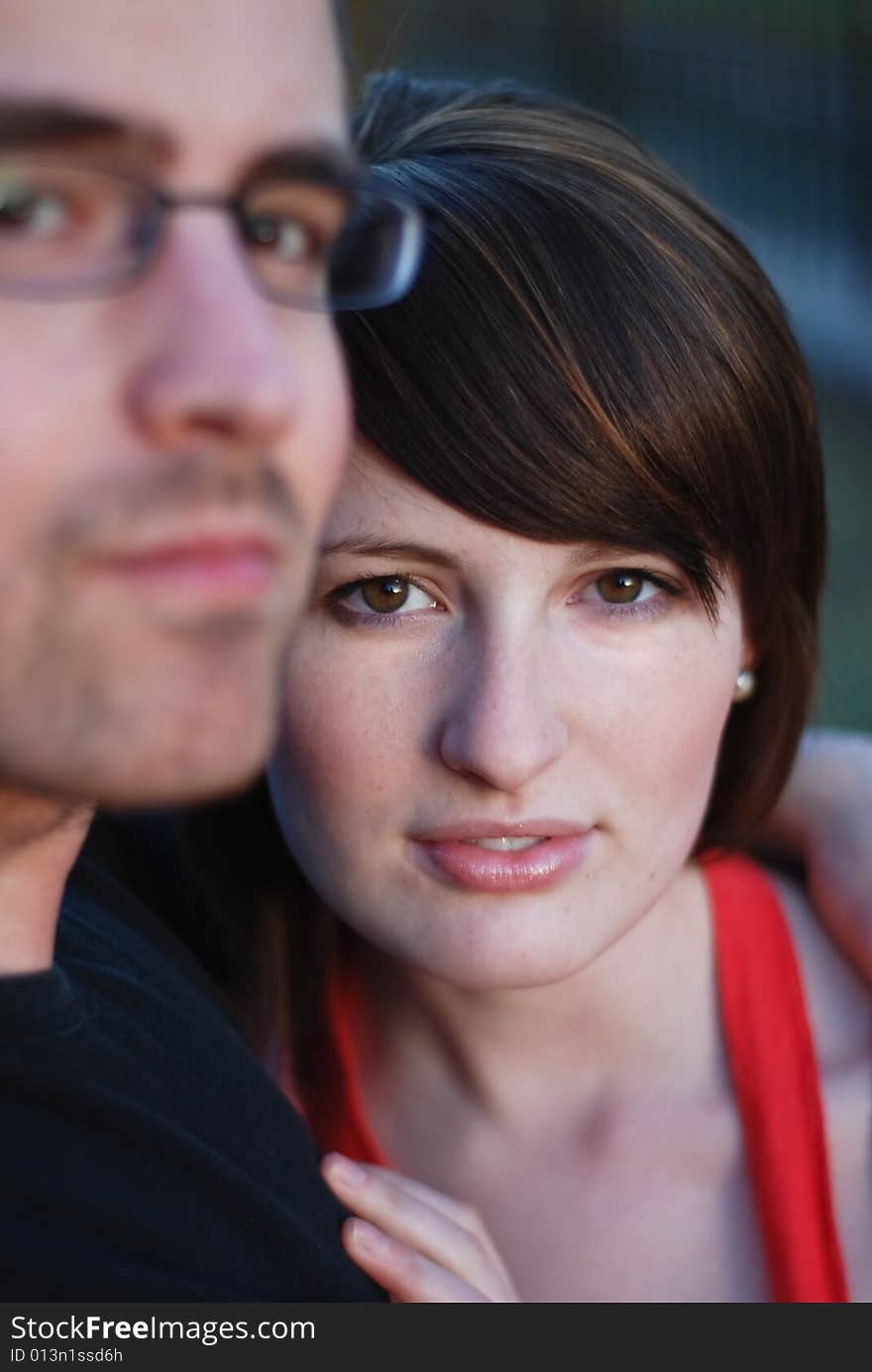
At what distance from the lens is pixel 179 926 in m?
2.81

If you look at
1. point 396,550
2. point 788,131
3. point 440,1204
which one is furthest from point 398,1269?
point 788,131

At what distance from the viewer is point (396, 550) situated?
218cm

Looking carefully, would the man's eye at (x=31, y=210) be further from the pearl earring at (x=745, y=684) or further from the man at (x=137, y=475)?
the pearl earring at (x=745, y=684)

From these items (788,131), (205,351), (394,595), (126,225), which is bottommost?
(394,595)

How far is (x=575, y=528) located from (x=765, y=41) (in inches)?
385

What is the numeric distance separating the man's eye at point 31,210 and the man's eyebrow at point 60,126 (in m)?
0.04

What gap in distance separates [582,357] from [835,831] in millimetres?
1040

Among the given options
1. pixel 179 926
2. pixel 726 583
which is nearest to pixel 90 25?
pixel 726 583

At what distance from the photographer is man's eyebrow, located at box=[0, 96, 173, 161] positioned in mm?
1338

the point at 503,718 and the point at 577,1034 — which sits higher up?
the point at 503,718

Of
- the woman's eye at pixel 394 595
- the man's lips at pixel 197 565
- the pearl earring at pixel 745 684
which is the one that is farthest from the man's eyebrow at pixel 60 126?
the pearl earring at pixel 745 684

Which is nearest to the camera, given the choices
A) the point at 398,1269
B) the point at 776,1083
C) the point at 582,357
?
the point at 398,1269

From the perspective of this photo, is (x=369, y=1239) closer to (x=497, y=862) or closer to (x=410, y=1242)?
(x=410, y=1242)

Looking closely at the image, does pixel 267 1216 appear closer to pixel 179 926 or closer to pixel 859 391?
pixel 179 926
